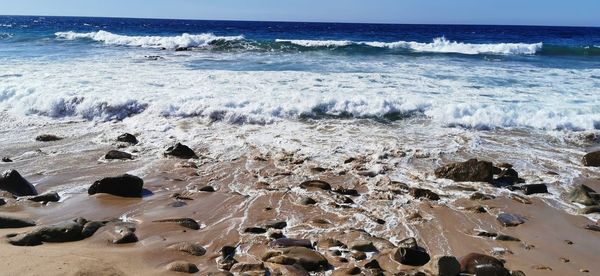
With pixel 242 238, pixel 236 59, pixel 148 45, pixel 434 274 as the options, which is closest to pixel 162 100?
pixel 242 238

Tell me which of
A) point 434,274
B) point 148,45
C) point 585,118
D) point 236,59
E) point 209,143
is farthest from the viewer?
point 148,45

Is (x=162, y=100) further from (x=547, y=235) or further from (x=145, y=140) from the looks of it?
(x=547, y=235)

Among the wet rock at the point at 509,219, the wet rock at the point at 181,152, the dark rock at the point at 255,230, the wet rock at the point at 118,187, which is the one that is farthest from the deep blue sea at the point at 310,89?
the dark rock at the point at 255,230

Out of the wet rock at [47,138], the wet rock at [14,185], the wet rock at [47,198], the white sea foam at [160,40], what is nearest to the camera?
the wet rock at [47,198]

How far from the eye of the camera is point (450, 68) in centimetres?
1784

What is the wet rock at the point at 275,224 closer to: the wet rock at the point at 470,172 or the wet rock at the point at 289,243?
the wet rock at the point at 289,243

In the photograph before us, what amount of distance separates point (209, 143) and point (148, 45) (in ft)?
79.3

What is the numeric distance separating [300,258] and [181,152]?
366 centimetres

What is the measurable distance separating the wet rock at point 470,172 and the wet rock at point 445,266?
2.53 m

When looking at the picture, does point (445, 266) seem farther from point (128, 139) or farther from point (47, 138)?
point (47, 138)

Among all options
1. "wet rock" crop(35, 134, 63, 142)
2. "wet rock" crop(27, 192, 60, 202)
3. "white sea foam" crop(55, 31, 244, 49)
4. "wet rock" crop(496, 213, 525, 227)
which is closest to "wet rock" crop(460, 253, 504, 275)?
"wet rock" crop(496, 213, 525, 227)

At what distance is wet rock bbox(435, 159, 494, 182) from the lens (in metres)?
6.36

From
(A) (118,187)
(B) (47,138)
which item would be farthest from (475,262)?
(B) (47,138)

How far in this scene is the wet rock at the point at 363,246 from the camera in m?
4.40
